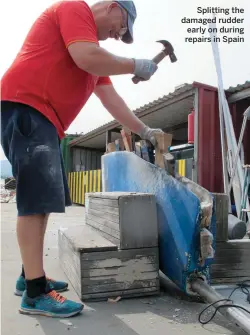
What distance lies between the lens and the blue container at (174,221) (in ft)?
6.56

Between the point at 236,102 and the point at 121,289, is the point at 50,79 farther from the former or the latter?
the point at 236,102

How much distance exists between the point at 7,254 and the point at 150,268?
182 cm

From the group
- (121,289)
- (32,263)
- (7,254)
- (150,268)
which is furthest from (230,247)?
(7,254)

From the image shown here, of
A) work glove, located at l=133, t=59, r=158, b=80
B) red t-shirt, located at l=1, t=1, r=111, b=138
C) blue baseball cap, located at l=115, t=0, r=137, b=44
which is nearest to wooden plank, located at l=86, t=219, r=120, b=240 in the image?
red t-shirt, located at l=1, t=1, r=111, b=138

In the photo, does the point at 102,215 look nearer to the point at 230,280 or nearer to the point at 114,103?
the point at 114,103

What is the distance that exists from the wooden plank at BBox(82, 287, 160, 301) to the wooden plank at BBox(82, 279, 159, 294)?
0.06 ft

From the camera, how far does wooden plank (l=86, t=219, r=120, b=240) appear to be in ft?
7.46

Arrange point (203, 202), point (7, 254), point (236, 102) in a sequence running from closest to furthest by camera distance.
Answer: point (203, 202), point (7, 254), point (236, 102)

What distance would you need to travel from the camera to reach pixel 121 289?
215 cm

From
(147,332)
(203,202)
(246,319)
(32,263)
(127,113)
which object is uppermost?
(127,113)

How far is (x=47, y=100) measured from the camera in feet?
6.42

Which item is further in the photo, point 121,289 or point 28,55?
point 121,289

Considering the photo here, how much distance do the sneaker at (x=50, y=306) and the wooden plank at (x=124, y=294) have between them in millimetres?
199

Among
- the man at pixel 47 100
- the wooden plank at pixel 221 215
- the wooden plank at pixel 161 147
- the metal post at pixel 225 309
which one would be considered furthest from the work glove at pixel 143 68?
the metal post at pixel 225 309
